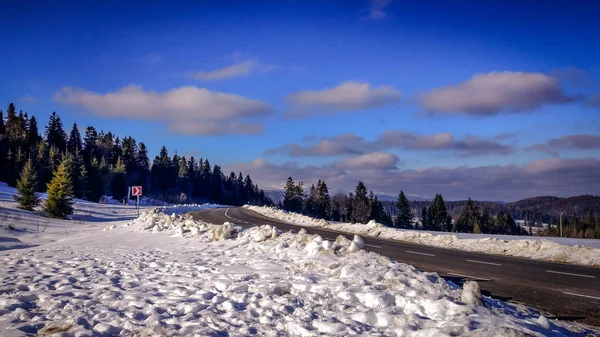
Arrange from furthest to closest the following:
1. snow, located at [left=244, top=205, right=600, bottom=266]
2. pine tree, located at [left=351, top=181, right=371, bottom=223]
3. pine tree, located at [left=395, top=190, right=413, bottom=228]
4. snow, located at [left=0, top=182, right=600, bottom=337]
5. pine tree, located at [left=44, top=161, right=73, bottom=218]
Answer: pine tree, located at [left=395, top=190, right=413, bottom=228]
pine tree, located at [left=351, top=181, right=371, bottom=223]
pine tree, located at [left=44, top=161, right=73, bottom=218]
snow, located at [left=244, top=205, right=600, bottom=266]
snow, located at [left=0, top=182, right=600, bottom=337]

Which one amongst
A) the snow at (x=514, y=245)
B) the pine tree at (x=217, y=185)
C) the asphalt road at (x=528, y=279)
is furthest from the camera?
the pine tree at (x=217, y=185)

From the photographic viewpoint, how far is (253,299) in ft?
20.1

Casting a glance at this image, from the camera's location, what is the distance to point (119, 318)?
5219 mm

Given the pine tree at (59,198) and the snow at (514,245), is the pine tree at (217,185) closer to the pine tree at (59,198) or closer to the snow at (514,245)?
the pine tree at (59,198)

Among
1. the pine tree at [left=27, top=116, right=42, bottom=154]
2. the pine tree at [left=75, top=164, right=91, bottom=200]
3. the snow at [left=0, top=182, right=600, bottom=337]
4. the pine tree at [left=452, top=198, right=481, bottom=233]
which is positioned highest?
the pine tree at [left=27, top=116, right=42, bottom=154]

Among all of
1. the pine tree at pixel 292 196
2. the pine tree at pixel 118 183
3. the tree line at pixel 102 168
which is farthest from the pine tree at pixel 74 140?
the pine tree at pixel 292 196

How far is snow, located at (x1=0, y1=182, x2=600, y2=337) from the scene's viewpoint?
4.86 meters

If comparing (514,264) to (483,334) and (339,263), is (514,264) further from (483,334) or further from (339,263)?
(483,334)

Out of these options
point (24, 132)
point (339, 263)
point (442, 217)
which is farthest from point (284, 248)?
point (24, 132)

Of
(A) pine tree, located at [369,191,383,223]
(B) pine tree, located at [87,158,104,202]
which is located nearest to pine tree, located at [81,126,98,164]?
(B) pine tree, located at [87,158,104,202]

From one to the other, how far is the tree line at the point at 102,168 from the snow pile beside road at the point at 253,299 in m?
28.6

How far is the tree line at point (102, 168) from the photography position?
63906mm

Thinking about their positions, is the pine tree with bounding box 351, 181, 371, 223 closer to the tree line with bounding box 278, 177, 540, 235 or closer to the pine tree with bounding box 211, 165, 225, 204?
the tree line with bounding box 278, 177, 540, 235

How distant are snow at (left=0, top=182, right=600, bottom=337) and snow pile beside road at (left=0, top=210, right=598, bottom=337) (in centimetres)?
2
